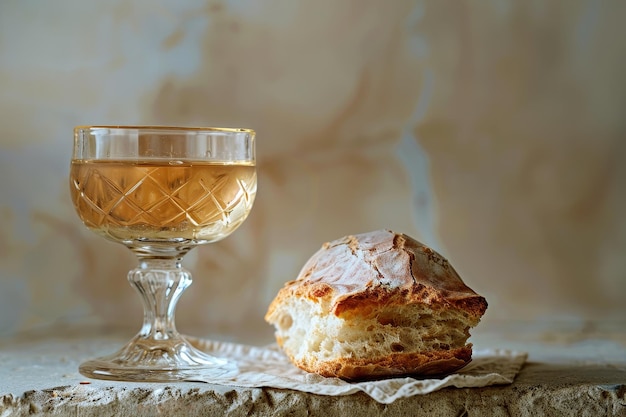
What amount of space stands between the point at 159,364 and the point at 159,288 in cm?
11

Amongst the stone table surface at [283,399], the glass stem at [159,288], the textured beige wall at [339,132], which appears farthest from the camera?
the textured beige wall at [339,132]

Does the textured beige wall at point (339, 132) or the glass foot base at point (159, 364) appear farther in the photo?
the textured beige wall at point (339, 132)

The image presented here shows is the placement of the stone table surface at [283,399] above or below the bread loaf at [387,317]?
below

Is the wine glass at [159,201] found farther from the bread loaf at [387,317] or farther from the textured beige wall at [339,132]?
the textured beige wall at [339,132]

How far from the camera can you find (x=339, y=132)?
177 centimetres

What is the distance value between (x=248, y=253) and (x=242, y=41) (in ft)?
1.37

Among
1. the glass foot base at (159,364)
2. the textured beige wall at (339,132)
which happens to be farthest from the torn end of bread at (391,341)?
the textured beige wall at (339,132)

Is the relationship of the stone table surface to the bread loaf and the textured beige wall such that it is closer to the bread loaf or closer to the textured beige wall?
the bread loaf

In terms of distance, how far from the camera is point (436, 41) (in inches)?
69.6

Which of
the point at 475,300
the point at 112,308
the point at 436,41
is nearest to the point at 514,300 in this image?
the point at 436,41

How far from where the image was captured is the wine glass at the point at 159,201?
3.98ft

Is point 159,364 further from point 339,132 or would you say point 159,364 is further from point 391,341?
point 339,132

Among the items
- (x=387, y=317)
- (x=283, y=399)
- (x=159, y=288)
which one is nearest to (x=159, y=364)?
(x=159, y=288)

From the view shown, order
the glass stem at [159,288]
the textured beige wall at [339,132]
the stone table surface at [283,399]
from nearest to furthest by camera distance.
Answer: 1. the stone table surface at [283,399]
2. the glass stem at [159,288]
3. the textured beige wall at [339,132]
